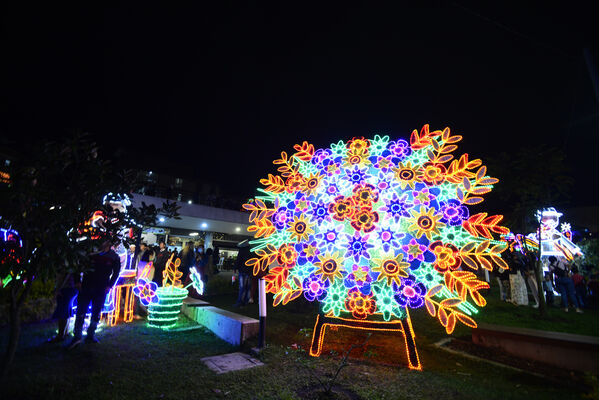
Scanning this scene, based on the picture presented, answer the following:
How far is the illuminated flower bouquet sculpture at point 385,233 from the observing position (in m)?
4.13

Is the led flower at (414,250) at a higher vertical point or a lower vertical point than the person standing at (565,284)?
higher

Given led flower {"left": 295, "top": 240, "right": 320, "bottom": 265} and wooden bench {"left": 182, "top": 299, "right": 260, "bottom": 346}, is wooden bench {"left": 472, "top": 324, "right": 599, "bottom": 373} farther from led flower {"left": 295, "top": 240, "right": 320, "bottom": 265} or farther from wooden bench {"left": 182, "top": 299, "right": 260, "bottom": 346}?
wooden bench {"left": 182, "top": 299, "right": 260, "bottom": 346}

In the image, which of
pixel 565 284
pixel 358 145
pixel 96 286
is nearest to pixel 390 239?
A: pixel 358 145

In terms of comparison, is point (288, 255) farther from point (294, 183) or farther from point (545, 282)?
point (545, 282)

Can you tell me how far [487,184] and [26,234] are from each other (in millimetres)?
5629

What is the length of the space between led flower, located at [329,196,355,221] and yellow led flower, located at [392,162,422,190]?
823 mm

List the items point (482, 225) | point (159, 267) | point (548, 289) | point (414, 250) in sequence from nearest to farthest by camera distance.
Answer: point (482, 225), point (414, 250), point (159, 267), point (548, 289)

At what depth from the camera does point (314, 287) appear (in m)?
4.82

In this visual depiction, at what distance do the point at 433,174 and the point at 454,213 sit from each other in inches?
26.3

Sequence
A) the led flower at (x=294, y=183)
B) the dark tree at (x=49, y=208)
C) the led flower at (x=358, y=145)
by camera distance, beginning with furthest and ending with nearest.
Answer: the led flower at (x=294, y=183) → the led flower at (x=358, y=145) → the dark tree at (x=49, y=208)

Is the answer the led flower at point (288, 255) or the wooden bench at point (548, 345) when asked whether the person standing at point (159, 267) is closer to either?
the led flower at point (288, 255)

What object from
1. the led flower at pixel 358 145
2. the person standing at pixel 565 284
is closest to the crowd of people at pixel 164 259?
the led flower at pixel 358 145

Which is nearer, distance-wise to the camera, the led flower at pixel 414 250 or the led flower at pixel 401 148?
the led flower at pixel 414 250

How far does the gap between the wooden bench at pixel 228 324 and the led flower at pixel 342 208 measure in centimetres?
263
